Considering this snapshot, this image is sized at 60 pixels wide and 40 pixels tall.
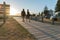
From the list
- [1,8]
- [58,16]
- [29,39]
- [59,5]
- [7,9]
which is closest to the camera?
[29,39]

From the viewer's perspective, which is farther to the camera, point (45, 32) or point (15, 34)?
point (45, 32)

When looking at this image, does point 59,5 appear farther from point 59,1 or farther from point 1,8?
point 1,8

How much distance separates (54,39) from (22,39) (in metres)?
1.65

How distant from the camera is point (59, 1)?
215ft

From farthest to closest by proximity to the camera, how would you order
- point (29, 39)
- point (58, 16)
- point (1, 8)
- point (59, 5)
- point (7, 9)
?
point (59, 5) → point (58, 16) → point (7, 9) → point (1, 8) → point (29, 39)

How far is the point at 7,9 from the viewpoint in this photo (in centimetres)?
2922

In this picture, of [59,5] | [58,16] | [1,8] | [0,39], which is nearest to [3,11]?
[1,8]

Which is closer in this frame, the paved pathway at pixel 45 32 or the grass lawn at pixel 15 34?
the grass lawn at pixel 15 34

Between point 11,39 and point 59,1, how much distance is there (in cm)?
5761

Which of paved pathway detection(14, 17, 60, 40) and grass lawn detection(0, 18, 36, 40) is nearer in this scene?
grass lawn detection(0, 18, 36, 40)

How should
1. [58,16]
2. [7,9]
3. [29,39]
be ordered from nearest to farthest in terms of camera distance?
[29,39]
[7,9]
[58,16]

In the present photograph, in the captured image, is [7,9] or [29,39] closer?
[29,39]

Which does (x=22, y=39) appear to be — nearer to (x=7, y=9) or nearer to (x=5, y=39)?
(x=5, y=39)

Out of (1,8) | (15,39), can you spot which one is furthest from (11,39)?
(1,8)
